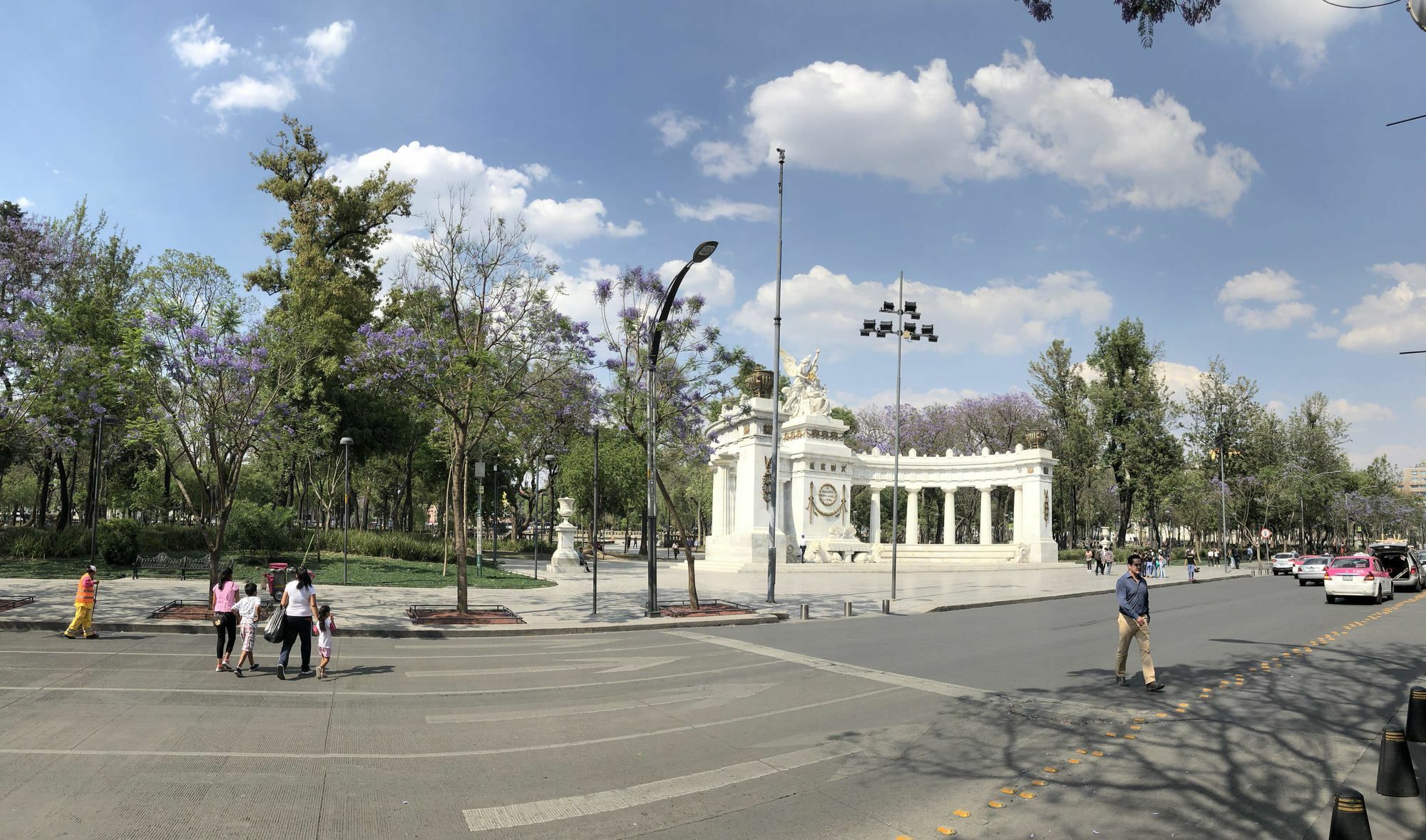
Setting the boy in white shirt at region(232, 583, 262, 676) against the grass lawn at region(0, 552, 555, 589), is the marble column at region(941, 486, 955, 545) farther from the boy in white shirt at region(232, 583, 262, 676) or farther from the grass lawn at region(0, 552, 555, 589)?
the boy in white shirt at region(232, 583, 262, 676)

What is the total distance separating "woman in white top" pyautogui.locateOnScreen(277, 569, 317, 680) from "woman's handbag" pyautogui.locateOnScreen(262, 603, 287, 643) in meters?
0.05

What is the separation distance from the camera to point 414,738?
8.49 metres

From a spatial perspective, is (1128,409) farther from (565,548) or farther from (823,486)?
(565,548)

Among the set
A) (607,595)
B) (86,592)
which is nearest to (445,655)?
(86,592)

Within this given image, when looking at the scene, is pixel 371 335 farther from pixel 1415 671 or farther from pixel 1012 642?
pixel 1415 671

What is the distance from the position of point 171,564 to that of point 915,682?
25982 millimetres

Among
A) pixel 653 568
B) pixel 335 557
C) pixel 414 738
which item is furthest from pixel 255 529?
pixel 414 738

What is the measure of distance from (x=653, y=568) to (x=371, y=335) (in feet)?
29.7

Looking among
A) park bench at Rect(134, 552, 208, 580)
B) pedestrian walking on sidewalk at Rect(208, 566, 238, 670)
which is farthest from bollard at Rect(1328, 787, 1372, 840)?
park bench at Rect(134, 552, 208, 580)

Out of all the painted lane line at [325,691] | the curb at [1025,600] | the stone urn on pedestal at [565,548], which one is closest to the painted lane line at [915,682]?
the painted lane line at [325,691]

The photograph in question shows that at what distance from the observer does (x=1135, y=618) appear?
10.9m

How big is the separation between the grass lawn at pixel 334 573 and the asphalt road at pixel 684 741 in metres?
12.1

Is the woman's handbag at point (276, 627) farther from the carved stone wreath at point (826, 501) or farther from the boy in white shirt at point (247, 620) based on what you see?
the carved stone wreath at point (826, 501)

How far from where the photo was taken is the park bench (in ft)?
86.8
